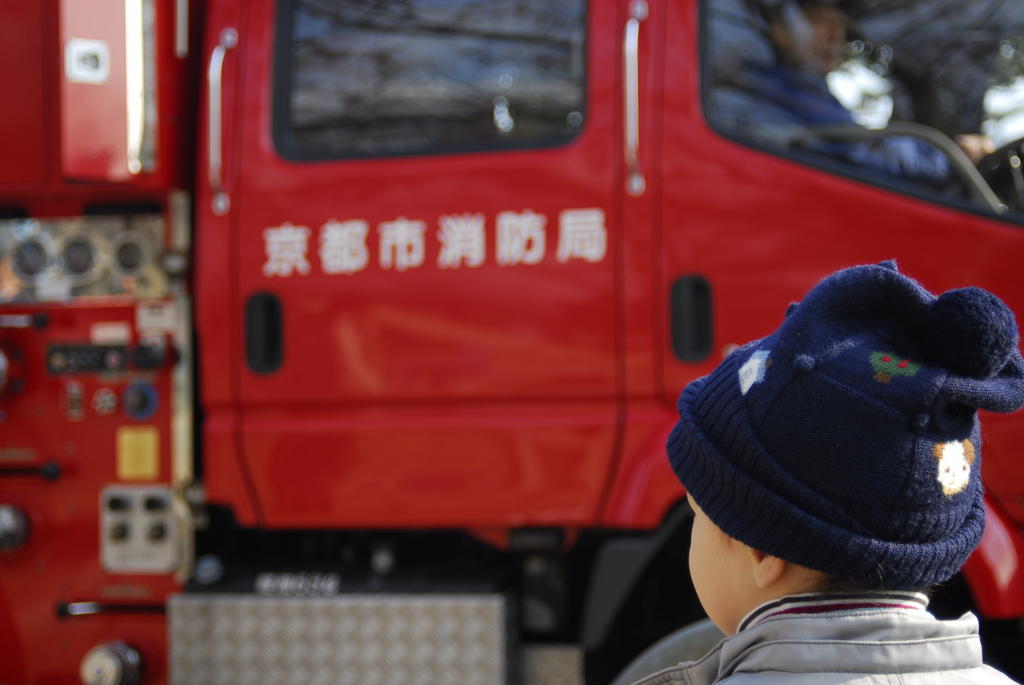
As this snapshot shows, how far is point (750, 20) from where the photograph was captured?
2.64 meters

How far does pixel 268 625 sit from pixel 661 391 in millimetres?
1218

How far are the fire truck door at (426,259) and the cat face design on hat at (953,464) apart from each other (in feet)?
4.93

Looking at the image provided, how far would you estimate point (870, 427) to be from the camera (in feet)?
3.39

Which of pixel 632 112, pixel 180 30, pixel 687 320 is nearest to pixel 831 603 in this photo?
pixel 687 320

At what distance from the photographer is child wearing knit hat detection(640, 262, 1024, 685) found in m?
1.03

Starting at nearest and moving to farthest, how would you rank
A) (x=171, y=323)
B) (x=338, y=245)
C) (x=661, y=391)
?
(x=661, y=391)
(x=338, y=245)
(x=171, y=323)

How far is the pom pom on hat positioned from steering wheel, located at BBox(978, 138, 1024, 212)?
1.61 m

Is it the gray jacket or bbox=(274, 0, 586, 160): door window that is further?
bbox=(274, 0, 586, 160): door window

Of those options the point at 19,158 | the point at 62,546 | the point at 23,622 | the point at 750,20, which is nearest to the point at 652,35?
the point at 750,20

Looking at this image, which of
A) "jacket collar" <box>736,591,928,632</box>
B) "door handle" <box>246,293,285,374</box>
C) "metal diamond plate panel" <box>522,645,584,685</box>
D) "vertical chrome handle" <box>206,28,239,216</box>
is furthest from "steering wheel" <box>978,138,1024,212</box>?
"vertical chrome handle" <box>206,28,239,216</box>

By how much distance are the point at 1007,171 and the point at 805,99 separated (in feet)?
1.66

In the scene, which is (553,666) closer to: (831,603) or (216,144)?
(216,144)

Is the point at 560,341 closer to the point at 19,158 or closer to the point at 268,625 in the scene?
the point at 268,625

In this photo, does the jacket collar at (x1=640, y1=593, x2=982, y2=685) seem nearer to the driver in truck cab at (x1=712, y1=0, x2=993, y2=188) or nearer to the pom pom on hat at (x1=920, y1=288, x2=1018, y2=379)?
the pom pom on hat at (x1=920, y1=288, x2=1018, y2=379)
